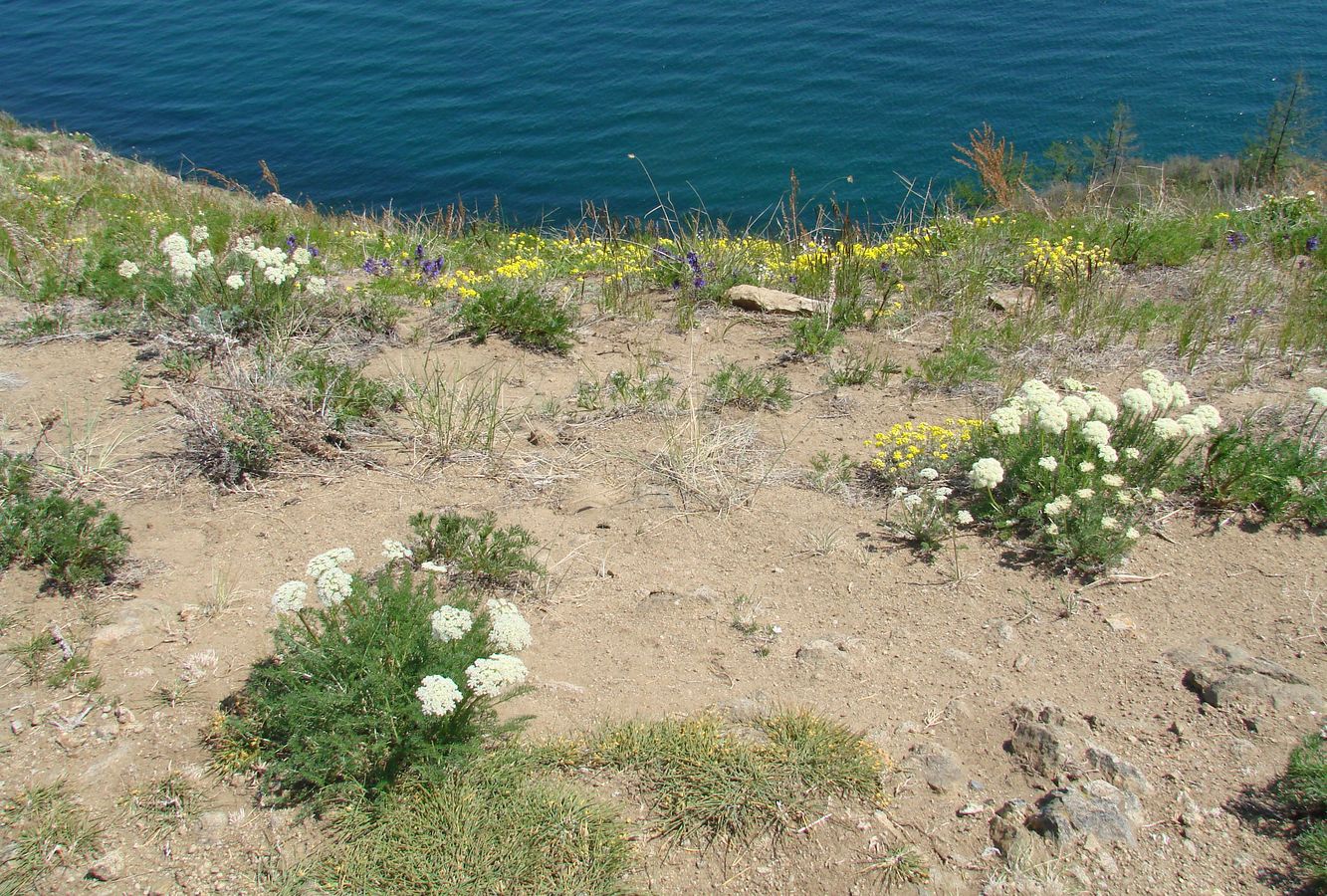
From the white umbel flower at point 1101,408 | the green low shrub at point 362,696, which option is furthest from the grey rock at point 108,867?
the white umbel flower at point 1101,408

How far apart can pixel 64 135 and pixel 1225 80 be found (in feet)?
71.7

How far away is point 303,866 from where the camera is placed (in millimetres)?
3174

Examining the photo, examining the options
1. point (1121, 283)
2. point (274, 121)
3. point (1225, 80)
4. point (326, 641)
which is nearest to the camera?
point (326, 641)

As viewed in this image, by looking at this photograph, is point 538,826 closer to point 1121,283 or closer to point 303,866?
point 303,866

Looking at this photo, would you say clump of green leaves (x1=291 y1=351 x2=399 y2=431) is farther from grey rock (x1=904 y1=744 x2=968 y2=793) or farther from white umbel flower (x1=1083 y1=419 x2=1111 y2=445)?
white umbel flower (x1=1083 y1=419 x2=1111 y2=445)

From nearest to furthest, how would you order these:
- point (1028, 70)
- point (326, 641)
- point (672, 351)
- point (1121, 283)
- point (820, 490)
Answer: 1. point (326, 641)
2. point (820, 490)
3. point (672, 351)
4. point (1121, 283)
5. point (1028, 70)

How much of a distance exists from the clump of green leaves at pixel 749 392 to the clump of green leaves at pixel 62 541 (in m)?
3.34

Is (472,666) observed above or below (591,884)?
above

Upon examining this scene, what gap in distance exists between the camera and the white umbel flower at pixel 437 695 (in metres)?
3.08

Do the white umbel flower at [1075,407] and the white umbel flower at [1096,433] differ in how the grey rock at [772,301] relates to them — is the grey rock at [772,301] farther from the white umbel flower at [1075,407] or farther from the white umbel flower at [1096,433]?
the white umbel flower at [1096,433]

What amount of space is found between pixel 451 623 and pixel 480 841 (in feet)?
2.41

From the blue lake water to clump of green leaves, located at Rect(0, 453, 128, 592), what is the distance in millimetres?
12279

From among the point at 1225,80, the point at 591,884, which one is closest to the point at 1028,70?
the point at 1225,80

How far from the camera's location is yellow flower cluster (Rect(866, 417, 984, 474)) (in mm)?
5145
